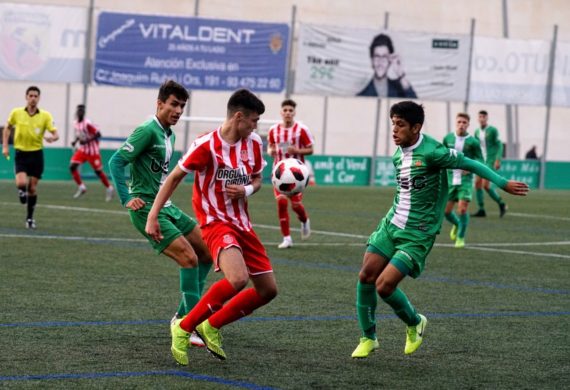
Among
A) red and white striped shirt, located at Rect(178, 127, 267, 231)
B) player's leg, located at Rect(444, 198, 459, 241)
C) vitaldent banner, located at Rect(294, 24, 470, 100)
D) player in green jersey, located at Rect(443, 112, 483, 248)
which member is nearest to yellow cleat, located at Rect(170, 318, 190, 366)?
Result: red and white striped shirt, located at Rect(178, 127, 267, 231)

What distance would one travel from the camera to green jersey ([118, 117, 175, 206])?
28.9 ft

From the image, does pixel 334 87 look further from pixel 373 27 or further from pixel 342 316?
pixel 342 316

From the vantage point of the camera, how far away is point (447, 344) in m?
8.91

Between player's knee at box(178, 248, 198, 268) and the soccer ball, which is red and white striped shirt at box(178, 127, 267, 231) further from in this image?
the soccer ball

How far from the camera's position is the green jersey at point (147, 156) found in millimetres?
8805

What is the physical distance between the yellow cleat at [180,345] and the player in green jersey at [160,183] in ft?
2.60

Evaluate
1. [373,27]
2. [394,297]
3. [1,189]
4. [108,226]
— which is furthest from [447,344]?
[373,27]

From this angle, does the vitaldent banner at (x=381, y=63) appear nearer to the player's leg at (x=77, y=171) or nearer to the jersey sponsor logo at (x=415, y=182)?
the player's leg at (x=77, y=171)

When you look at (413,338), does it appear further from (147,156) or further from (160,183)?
(147,156)

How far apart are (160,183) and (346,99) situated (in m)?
29.4

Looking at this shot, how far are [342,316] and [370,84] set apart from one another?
25721 millimetres

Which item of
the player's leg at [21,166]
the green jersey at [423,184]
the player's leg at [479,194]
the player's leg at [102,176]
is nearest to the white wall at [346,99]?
the player's leg at [102,176]

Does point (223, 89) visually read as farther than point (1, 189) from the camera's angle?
Yes

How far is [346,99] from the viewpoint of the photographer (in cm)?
3809
